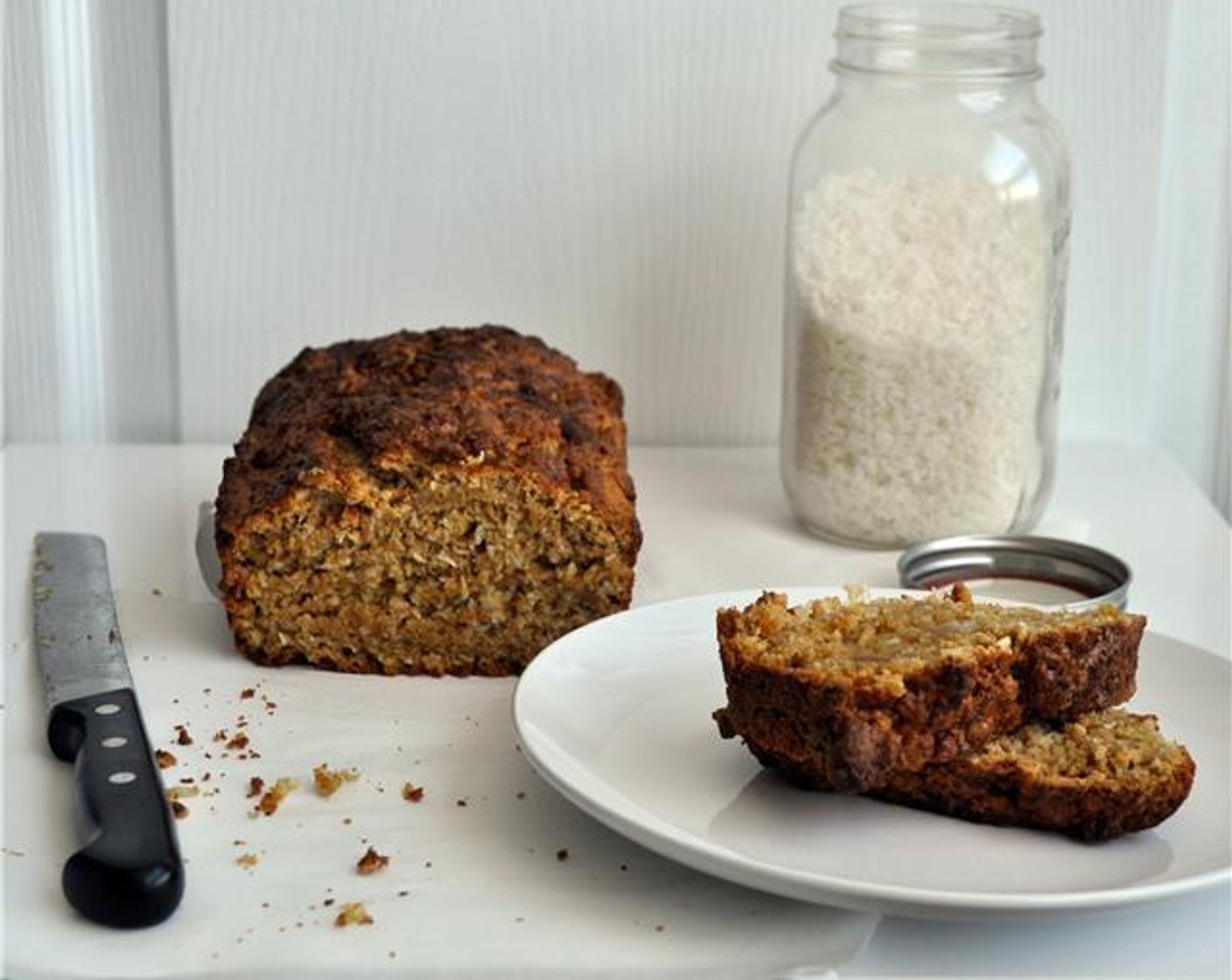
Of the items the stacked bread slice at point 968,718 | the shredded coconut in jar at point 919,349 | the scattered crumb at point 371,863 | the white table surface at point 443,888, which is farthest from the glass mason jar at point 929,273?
the scattered crumb at point 371,863

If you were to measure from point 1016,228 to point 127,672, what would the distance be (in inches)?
38.0

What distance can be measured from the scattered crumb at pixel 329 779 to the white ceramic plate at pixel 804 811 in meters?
0.14

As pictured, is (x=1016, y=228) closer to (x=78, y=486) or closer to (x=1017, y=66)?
(x=1017, y=66)

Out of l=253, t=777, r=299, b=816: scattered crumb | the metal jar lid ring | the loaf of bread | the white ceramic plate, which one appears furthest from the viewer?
the metal jar lid ring

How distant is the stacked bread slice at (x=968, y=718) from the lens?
1327 mm

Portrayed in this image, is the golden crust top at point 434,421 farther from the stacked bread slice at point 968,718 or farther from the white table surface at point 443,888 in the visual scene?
the stacked bread slice at point 968,718

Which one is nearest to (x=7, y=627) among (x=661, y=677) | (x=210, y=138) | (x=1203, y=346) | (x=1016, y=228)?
(x=661, y=677)

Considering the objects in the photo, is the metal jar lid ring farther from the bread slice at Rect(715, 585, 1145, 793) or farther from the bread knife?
the bread knife

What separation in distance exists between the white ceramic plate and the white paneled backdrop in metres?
0.80

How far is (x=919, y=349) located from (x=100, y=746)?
92 centimetres

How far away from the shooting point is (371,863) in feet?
4.42

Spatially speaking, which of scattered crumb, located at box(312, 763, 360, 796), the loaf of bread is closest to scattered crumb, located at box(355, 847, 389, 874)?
scattered crumb, located at box(312, 763, 360, 796)

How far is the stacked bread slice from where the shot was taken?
A: 4.35 feet

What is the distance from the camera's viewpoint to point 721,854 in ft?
4.16
